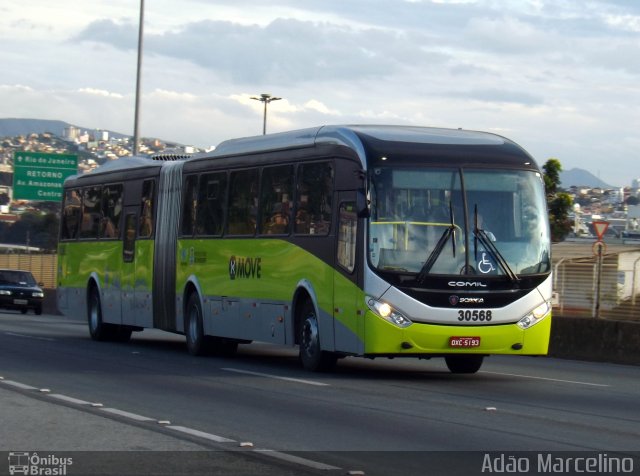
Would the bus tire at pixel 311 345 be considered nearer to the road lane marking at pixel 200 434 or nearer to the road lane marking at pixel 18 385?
the road lane marking at pixel 18 385

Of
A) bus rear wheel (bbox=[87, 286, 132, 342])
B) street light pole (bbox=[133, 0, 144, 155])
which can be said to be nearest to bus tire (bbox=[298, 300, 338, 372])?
→ bus rear wheel (bbox=[87, 286, 132, 342])

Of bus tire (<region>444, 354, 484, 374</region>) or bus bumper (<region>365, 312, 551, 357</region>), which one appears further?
bus tire (<region>444, 354, 484, 374</region>)

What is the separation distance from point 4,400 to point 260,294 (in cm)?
671

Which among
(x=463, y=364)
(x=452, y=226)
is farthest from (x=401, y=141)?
(x=463, y=364)

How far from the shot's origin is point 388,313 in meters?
17.0

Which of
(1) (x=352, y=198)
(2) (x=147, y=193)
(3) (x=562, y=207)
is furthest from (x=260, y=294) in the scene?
(3) (x=562, y=207)

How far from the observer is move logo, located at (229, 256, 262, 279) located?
67.5ft

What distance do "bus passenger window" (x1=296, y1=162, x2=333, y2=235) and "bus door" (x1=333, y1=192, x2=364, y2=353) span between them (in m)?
0.42

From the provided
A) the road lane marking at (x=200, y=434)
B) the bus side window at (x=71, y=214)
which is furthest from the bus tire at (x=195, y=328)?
the road lane marking at (x=200, y=434)

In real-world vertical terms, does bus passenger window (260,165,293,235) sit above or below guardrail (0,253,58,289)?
above

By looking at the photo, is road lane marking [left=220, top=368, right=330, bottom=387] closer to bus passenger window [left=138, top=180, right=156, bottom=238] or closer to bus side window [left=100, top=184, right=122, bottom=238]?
bus passenger window [left=138, top=180, right=156, bottom=238]

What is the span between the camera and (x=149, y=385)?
1645cm

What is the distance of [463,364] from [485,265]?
2523mm

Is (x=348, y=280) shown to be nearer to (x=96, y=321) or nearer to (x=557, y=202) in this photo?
(x=96, y=321)
